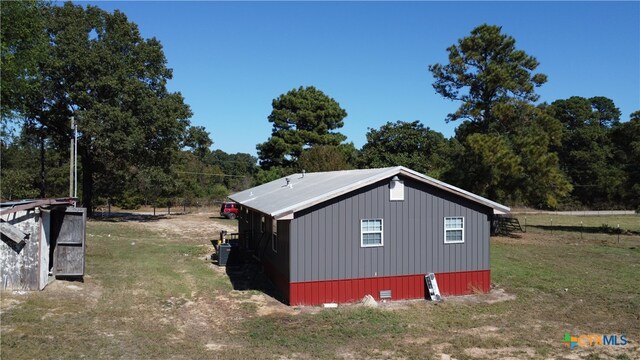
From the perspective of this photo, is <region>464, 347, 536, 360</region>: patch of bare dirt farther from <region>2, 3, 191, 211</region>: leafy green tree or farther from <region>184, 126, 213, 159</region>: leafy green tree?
<region>184, 126, 213, 159</region>: leafy green tree

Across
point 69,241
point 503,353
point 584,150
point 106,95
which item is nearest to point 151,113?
point 106,95

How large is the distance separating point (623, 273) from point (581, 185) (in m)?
55.8

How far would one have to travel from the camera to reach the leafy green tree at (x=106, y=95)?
115ft

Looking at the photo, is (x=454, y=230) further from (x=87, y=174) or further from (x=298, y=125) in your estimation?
(x=298, y=125)

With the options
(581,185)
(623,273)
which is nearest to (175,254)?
(623,273)

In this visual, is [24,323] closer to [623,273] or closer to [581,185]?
[623,273]

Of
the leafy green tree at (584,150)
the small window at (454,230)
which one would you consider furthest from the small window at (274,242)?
the leafy green tree at (584,150)

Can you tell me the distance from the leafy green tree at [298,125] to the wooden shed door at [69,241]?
135ft

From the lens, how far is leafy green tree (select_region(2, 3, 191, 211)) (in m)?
35.0

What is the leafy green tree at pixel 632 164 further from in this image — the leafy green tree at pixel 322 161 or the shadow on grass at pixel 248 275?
the shadow on grass at pixel 248 275

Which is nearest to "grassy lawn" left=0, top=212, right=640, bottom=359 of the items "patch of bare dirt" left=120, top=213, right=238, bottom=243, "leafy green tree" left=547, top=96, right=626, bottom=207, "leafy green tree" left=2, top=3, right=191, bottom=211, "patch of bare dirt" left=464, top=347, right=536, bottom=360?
"patch of bare dirt" left=464, top=347, right=536, bottom=360

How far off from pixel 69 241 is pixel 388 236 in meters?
10.3

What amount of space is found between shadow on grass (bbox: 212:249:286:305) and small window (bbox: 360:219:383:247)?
303cm

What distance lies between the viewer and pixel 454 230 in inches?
608
